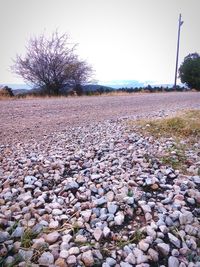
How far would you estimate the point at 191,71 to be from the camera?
2228 cm

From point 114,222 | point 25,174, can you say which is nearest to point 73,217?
point 114,222

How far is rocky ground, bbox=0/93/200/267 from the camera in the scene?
5.58 feet

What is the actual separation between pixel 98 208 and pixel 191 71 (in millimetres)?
22433

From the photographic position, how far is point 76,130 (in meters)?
4.61

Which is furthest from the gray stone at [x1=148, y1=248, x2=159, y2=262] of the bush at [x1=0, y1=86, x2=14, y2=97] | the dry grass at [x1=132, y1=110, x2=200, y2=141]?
the bush at [x1=0, y1=86, x2=14, y2=97]

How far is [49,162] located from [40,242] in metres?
1.30

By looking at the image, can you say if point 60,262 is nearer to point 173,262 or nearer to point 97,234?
point 97,234

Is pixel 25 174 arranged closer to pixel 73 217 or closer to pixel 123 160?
pixel 73 217

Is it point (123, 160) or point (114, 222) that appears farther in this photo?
point (123, 160)

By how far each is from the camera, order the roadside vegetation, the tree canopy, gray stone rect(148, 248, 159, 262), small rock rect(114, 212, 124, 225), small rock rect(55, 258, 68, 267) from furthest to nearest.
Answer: the tree canopy, the roadside vegetation, small rock rect(114, 212, 124, 225), gray stone rect(148, 248, 159, 262), small rock rect(55, 258, 68, 267)

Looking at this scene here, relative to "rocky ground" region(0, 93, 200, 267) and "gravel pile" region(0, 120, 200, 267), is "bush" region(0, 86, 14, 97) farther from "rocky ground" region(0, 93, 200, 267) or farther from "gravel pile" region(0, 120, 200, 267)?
"gravel pile" region(0, 120, 200, 267)

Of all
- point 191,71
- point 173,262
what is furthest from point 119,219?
point 191,71

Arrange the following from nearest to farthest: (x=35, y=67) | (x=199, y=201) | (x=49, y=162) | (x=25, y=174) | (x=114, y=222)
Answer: (x=114, y=222)
(x=199, y=201)
(x=25, y=174)
(x=49, y=162)
(x=35, y=67)

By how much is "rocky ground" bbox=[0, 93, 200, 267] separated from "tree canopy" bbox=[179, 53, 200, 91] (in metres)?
20.5
